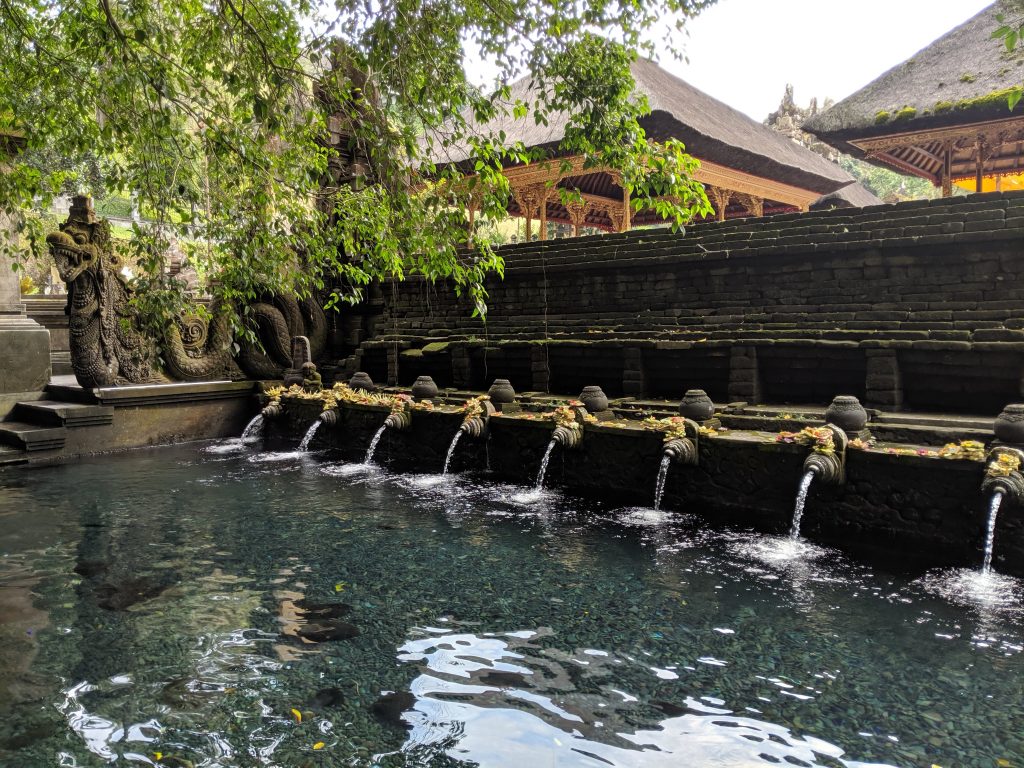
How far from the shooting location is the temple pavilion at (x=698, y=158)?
42.6 ft

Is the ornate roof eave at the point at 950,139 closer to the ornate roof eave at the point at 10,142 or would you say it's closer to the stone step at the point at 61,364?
the ornate roof eave at the point at 10,142

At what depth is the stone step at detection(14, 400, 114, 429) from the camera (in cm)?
966

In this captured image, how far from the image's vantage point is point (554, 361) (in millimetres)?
10695

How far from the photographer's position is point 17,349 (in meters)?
10.4

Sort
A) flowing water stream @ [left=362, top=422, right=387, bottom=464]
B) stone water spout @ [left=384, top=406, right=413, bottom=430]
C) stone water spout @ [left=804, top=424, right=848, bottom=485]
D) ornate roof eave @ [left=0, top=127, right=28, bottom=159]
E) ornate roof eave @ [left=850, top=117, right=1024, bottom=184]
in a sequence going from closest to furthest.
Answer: stone water spout @ [left=804, top=424, right=848, bottom=485]
ornate roof eave @ [left=0, top=127, right=28, bottom=159]
stone water spout @ [left=384, top=406, right=413, bottom=430]
flowing water stream @ [left=362, top=422, right=387, bottom=464]
ornate roof eave @ [left=850, top=117, right=1024, bottom=184]

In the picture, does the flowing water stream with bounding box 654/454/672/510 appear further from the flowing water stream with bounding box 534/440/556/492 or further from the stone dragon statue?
the stone dragon statue

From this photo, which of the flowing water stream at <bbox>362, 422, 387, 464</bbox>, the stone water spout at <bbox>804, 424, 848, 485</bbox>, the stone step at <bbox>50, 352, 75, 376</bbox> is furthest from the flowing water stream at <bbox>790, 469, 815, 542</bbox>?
the stone step at <bbox>50, 352, 75, 376</bbox>

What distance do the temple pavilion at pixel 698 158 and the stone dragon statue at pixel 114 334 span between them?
4.96 metres

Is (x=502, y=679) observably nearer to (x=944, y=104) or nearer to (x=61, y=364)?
(x=944, y=104)

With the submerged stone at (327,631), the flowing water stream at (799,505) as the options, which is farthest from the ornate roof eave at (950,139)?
the submerged stone at (327,631)

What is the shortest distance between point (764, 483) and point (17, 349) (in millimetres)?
10490

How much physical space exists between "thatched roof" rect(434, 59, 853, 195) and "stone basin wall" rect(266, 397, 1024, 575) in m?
5.10

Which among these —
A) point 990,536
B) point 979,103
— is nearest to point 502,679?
point 990,536

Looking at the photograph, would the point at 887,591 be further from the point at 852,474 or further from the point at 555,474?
the point at 555,474
